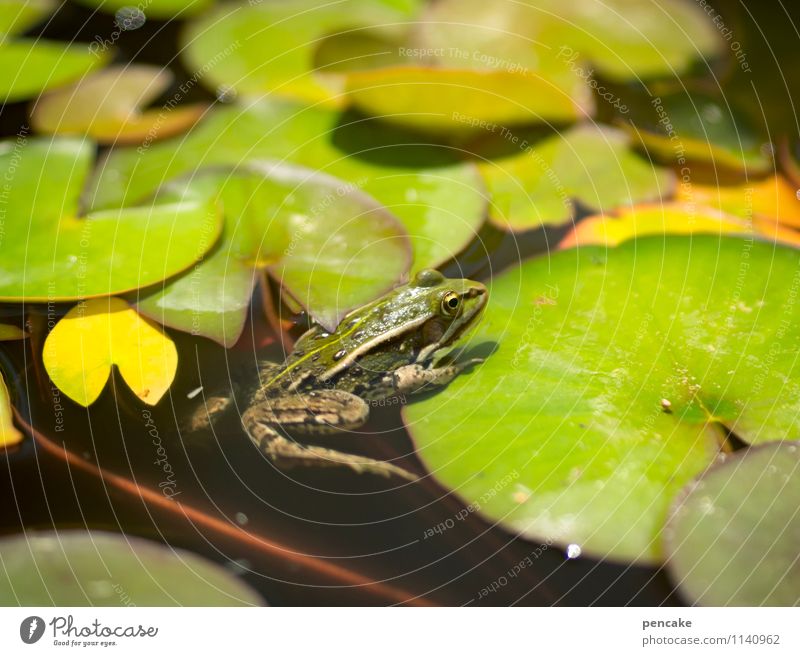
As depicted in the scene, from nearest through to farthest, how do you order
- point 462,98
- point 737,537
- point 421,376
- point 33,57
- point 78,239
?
point 737,537
point 421,376
point 78,239
point 462,98
point 33,57

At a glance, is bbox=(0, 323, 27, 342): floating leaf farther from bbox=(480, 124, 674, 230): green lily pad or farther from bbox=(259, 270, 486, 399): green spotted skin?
bbox=(480, 124, 674, 230): green lily pad

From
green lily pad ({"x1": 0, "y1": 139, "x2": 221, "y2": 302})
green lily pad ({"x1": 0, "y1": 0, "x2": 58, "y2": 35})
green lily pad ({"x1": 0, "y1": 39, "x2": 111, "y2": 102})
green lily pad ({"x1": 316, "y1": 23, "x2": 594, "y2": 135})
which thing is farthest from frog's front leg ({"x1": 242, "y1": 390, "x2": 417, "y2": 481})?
green lily pad ({"x1": 0, "y1": 0, "x2": 58, "y2": 35})

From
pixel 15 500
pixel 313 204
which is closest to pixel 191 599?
pixel 15 500

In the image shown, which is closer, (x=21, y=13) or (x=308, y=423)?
(x=308, y=423)

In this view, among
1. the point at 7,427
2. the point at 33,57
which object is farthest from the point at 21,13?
the point at 7,427

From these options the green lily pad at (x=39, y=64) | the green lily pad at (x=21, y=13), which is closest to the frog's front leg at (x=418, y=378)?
the green lily pad at (x=39, y=64)
